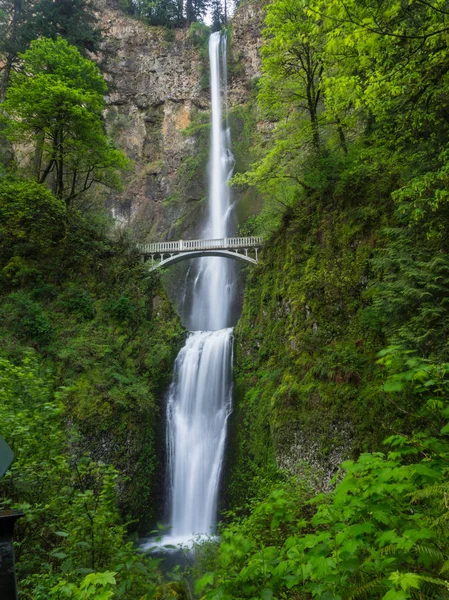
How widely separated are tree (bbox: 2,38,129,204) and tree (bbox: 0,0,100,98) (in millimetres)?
1700

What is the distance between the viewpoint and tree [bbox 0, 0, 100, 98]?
669 inches

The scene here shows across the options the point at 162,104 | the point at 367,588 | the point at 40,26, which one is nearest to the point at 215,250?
the point at 40,26

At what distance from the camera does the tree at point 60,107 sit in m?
14.1

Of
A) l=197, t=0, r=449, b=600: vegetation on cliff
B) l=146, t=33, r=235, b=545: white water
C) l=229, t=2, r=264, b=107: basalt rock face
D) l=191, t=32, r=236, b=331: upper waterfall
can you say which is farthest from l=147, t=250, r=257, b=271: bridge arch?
l=229, t=2, r=264, b=107: basalt rock face

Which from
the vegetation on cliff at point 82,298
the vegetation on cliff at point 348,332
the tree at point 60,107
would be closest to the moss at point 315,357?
the vegetation on cliff at point 348,332

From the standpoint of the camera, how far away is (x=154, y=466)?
12.8m

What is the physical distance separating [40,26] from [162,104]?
19398 mm

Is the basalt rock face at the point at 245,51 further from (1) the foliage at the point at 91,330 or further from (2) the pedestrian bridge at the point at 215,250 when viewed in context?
(1) the foliage at the point at 91,330

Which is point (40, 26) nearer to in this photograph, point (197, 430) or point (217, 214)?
point (217, 214)

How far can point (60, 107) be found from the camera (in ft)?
46.7

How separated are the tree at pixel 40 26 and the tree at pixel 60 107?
1.70 metres

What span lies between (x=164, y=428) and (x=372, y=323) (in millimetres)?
9688

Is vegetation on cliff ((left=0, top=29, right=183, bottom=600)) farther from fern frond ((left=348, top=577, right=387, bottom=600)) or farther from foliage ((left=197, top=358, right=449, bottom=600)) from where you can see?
fern frond ((left=348, top=577, right=387, bottom=600))

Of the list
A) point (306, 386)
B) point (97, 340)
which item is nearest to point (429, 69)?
point (306, 386)
